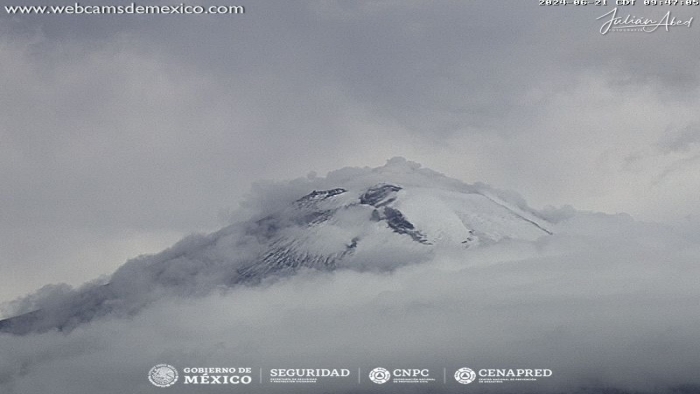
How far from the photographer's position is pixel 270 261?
117 metres

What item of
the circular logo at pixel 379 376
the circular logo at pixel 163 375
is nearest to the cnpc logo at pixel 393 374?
the circular logo at pixel 379 376

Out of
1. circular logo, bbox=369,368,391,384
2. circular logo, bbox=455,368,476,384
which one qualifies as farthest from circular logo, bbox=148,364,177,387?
circular logo, bbox=455,368,476,384

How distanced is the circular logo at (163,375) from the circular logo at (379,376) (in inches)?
510

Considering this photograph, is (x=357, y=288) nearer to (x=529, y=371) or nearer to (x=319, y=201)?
(x=319, y=201)

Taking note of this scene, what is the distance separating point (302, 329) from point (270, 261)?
26963 mm

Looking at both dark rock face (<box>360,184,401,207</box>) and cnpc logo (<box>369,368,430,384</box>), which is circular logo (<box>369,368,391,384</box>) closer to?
cnpc logo (<box>369,368,430,384</box>)

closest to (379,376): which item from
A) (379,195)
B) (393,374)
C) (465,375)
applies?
(393,374)

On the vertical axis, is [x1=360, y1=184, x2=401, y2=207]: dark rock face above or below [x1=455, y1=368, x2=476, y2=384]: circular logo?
above

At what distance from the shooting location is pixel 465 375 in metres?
79.8

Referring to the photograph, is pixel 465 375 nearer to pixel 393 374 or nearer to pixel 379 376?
pixel 393 374

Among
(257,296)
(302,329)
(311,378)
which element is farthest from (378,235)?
(311,378)

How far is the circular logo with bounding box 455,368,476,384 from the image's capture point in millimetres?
79188

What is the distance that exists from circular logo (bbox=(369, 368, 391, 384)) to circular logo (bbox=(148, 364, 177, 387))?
12943 mm

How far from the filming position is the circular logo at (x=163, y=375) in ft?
259
